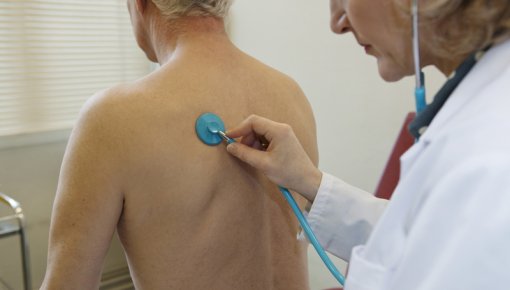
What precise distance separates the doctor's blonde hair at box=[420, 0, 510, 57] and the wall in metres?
1.33

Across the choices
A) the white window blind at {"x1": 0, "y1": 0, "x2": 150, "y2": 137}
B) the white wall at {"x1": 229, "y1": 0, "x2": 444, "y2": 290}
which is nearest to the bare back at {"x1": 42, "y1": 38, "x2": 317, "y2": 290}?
the white wall at {"x1": 229, "y1": 0, "x2": 444, "y2": 290}

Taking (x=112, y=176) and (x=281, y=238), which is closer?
(x=112, y=176)

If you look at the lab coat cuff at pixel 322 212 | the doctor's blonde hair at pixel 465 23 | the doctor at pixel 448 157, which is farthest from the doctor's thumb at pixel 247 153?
the doctor's blonde hair at pixel 465 23

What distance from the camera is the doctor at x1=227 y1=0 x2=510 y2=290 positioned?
0.43 metres

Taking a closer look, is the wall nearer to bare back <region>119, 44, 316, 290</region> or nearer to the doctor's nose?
bare back <region>119, 44, 316, 290</region>

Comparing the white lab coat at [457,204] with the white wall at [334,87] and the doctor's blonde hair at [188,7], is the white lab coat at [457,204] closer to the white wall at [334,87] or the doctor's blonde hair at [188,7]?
the doctor's blonde hair at [188,7]

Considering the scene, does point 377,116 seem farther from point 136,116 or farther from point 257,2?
point 136,116

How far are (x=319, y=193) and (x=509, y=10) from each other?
1.79 ft

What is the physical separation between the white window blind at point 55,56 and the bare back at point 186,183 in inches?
55.3

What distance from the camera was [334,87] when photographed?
2.08 meters

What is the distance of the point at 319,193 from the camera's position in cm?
97

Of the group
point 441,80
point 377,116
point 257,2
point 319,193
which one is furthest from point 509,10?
point 257,2

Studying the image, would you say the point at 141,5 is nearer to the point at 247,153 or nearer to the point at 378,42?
the point at 247,153

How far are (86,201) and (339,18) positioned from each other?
528mm
